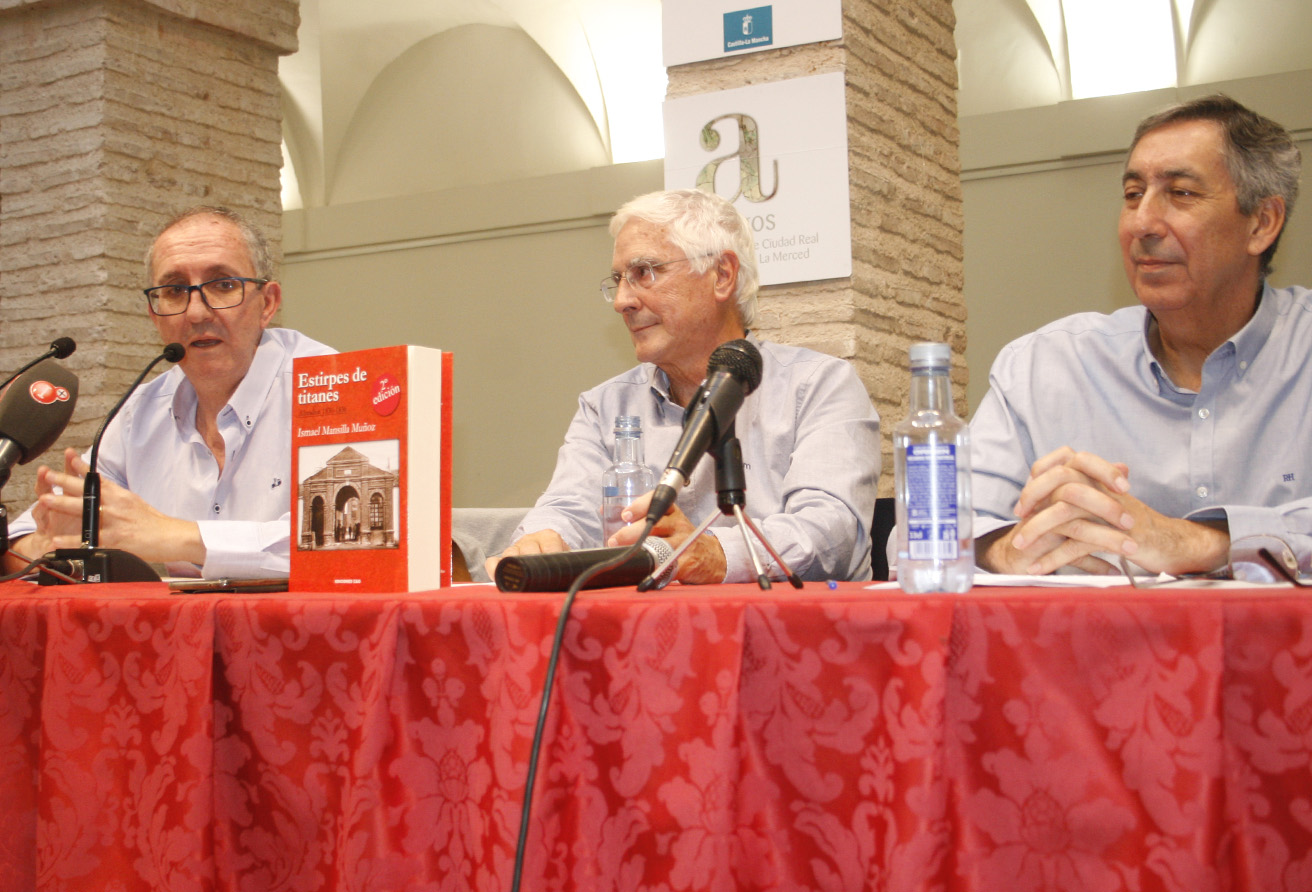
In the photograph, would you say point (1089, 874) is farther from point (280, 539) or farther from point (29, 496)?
point (29, 496)

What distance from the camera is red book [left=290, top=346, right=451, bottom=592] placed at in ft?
4.32

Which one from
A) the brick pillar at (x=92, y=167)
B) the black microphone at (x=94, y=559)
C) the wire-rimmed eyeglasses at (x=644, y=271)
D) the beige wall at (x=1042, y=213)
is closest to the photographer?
the black microphone at (x=94, y=559)

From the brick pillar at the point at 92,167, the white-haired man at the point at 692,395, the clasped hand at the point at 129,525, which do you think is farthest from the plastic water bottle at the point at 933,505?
the brick pillar at the point at 92,167

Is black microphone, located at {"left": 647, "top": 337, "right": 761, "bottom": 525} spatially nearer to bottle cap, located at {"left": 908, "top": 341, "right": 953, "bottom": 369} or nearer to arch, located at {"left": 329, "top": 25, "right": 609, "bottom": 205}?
bottle cap, located at {"left": 908, "top": 341, "right": 953, "bottom": 369}

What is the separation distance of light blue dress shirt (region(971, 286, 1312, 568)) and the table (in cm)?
75

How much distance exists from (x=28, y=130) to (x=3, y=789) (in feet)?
14.6

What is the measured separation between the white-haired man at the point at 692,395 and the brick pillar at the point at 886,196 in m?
1.20

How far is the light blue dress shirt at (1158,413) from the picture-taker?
170 centimetres

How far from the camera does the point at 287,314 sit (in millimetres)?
10664

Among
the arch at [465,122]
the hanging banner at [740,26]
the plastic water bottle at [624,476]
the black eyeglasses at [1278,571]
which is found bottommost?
the black eyeglasses at [1278,571]

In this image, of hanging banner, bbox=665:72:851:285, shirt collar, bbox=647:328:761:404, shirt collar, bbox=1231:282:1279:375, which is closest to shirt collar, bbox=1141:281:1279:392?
shirt collar, bbox=1231:282:1279:375

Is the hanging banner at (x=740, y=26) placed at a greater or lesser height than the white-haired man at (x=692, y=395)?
greater

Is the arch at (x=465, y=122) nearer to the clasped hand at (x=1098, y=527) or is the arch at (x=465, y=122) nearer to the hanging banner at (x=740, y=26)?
the hanging banner at (x=740, y=26)

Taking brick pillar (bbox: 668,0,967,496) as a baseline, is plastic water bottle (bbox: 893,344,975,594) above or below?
below
